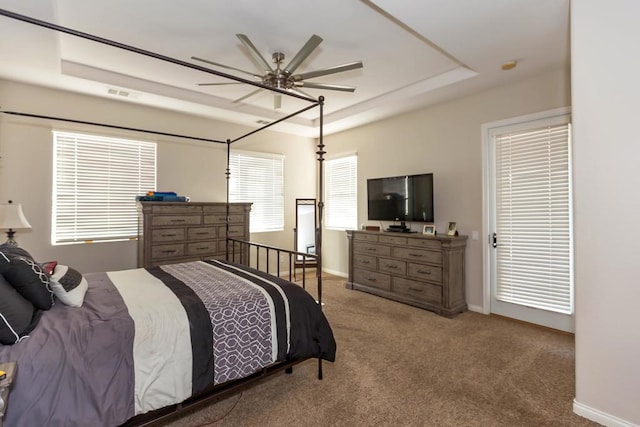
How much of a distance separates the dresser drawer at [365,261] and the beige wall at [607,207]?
2835 mm

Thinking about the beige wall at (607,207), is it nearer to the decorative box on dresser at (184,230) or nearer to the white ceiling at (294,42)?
the white ceiling at (294,42)

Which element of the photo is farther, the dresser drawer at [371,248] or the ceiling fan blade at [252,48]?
the dresser drawer at [371,248]

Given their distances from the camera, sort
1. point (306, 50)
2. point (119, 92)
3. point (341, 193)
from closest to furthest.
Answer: point (306, 50) < point (119, 92) < point (341, 193)

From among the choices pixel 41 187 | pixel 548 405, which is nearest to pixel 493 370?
pixel 548 405

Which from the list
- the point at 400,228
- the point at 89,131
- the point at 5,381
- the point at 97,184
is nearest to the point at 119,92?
the point at 89,131

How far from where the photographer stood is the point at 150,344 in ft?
5.52

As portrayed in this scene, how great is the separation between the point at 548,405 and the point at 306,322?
5.73ft

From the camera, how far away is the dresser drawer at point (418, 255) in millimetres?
3971

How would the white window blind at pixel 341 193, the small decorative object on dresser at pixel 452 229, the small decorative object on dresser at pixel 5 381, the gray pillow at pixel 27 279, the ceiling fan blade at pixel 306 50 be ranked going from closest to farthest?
1. the small decorative object on dresser at pixel 5 381
2. the gray pillow at pixel 27 279
3. the ceiling fan blade at pixel 306 50
4. the small decorative object on dresser at pixel 452 229
5. the white window blind at pixel 341 193

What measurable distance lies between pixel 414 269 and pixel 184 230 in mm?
3133

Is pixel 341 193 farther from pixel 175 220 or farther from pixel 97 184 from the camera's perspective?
pixel 97 184

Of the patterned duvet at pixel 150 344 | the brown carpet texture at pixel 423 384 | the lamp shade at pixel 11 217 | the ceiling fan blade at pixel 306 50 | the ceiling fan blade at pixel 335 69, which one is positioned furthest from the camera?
the lamp shade at pixel 11 217

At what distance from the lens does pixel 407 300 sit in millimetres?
4270

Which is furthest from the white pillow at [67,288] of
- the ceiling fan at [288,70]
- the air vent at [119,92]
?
the air vent at [119,92]
